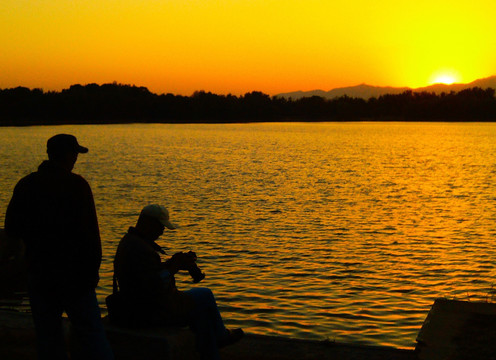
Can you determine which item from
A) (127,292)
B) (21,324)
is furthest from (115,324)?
(21,324)

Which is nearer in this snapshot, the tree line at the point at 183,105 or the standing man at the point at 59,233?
the standing man at the point at 59,233

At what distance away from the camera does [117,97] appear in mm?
167250

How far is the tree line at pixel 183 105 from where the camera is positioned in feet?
522

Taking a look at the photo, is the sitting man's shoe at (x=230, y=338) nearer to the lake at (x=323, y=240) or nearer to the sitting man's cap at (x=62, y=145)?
the sitting man's cap at (x=62, y=145)

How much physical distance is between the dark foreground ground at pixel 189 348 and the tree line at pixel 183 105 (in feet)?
508

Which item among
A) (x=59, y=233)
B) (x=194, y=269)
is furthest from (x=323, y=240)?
(x=59, y=233)

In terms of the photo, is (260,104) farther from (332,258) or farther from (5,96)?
(332,258)

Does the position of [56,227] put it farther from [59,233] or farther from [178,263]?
[178,263]

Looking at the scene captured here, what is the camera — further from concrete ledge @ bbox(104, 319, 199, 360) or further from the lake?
the lake

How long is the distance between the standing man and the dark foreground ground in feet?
2.12

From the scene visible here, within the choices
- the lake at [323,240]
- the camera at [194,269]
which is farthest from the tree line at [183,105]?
the camera at [194,269]

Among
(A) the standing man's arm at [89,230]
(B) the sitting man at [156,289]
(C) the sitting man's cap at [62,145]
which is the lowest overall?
(B) the sitting man at [156,289]

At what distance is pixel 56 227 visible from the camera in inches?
184

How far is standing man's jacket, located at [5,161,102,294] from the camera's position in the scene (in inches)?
184
